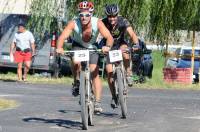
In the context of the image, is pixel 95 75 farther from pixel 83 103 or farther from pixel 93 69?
pixel 83 103

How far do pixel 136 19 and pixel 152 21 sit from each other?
0.64 m

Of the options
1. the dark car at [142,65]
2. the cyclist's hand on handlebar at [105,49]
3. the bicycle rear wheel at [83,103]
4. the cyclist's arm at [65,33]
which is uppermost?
the cyclist's arm at [65,33]

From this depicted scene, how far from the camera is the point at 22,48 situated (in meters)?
23.6

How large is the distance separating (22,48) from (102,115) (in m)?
11.1

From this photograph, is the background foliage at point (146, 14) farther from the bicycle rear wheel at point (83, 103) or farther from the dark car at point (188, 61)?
the bicycle rear wheel at point (83, 103)

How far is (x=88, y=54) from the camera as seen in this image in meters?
11.0

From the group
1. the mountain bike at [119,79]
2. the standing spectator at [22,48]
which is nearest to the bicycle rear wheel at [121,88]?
the mountain bike at [119,79]

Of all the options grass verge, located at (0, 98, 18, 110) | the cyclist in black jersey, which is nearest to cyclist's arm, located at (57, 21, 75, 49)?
the cyclist in black jersey

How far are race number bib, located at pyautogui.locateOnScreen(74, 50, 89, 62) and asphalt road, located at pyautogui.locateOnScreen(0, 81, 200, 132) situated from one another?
1.00 m

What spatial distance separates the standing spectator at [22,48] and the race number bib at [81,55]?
12593mm

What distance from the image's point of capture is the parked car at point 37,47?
25.6m

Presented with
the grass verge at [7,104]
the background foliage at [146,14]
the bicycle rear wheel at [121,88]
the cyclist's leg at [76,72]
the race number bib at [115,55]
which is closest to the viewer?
the cyclist's leg at [76,72]

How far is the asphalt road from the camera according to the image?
36.2ft

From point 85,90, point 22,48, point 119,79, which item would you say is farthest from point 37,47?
point 85,90
